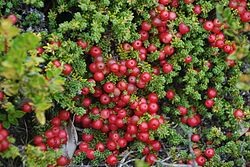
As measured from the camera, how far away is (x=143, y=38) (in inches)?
192

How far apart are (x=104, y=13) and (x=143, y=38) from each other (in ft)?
1.76

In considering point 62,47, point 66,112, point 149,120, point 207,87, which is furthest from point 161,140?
Result: point 62,47

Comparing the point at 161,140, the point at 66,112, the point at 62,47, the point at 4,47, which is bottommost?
the point at 161,140

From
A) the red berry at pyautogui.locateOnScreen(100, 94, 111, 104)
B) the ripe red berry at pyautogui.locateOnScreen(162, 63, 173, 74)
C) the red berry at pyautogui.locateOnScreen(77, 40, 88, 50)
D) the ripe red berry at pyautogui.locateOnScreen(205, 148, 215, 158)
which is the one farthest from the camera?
the ripe red berry at pyautogui.locateOnScreen(205, 148, 215, 158)

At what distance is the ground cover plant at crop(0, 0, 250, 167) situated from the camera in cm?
446

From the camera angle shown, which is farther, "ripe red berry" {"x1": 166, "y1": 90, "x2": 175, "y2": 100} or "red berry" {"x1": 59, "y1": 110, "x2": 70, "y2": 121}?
"ripe red berry" {"x1": 166, "y1": 90, "x2": 175, "y2": 100}

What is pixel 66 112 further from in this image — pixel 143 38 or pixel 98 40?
pixel 143 38

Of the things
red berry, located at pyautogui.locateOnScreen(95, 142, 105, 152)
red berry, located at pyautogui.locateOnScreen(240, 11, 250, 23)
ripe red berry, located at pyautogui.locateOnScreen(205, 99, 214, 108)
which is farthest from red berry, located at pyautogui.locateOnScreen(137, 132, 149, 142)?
red berry, located at pyautogui.locateOnScreen(240, 11, 250, 23)

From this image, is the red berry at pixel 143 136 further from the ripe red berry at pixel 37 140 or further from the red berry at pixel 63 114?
the ripe red berry at pixel 37 140

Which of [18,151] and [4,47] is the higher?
[4,47]

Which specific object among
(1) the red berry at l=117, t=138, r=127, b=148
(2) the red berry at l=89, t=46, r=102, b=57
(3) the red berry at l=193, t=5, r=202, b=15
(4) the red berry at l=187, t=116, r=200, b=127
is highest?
(3) the red berry at l=193, t=5, r=202, b=15

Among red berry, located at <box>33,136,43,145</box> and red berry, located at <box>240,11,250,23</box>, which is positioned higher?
red berry, located at <box>240,11,250,23</box>

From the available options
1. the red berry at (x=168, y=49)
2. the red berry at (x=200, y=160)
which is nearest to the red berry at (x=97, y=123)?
the red berry at (x=168, y=49)

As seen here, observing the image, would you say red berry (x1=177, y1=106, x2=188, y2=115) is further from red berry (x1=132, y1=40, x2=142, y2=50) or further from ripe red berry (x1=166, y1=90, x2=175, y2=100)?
red berry (x1=132, y1=40, x2=142, y2=50)
